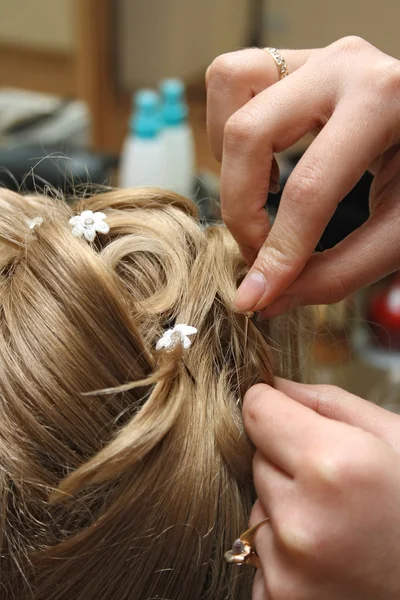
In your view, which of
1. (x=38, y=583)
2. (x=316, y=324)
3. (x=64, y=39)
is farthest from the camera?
(x=64, y=39)

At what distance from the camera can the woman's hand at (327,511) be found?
1.76 feet

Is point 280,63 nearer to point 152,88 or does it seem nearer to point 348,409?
point 348,409

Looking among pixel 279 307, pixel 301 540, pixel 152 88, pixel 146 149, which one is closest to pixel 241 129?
pixel 279 307

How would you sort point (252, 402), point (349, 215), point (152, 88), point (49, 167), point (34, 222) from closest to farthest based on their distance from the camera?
point (252, 402), point (34, 222), point (349, 215), point (49, 167), point (152, 88)

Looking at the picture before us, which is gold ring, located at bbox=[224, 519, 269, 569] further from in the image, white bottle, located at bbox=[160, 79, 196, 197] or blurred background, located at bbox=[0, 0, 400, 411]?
white bottle, located at bbox=[160, 79, 196, 197]

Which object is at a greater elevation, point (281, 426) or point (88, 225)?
point (88, 225)

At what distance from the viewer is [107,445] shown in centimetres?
63

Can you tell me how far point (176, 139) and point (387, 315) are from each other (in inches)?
25.7

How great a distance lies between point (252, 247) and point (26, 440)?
33 cm

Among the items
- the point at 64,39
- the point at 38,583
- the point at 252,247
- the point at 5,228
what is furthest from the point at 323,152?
the point at 64,39

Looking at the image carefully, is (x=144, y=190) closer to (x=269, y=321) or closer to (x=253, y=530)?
(x=269, y=321)

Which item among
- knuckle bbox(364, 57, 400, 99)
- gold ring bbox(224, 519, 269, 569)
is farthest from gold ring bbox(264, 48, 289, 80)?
gold ring bbox(224, 519, 269, 569)

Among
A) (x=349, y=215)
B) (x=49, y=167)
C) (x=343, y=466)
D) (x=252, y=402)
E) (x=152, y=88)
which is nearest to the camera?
(x=343, y=466)

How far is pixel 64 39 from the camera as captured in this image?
1989 mm
